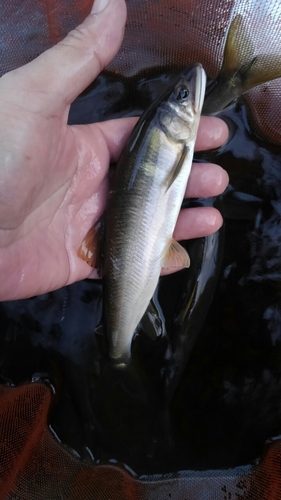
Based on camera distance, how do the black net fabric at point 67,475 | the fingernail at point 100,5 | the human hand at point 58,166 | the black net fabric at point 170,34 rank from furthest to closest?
the black net fabric at point 170,34 → the black net fabric at point 67,475 → the fingernail at point 100,5 → the human hand at point 58,166

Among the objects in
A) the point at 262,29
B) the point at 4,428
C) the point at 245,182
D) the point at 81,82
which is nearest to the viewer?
the point at 81,82

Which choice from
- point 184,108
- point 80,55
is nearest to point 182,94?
point 184,108

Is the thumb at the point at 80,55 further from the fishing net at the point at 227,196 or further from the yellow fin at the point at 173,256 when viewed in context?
the yellow fin at the point at 173,256

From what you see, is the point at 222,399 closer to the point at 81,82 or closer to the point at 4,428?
the point at 4,428

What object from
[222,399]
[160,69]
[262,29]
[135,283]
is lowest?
[222,399]

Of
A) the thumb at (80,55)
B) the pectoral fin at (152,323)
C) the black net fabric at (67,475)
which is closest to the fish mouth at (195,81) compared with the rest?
the thumb at (80,55)

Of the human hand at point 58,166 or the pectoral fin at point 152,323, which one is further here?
the pectoral fin at point 152,323

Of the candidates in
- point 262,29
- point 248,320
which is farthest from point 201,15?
point 248,320
